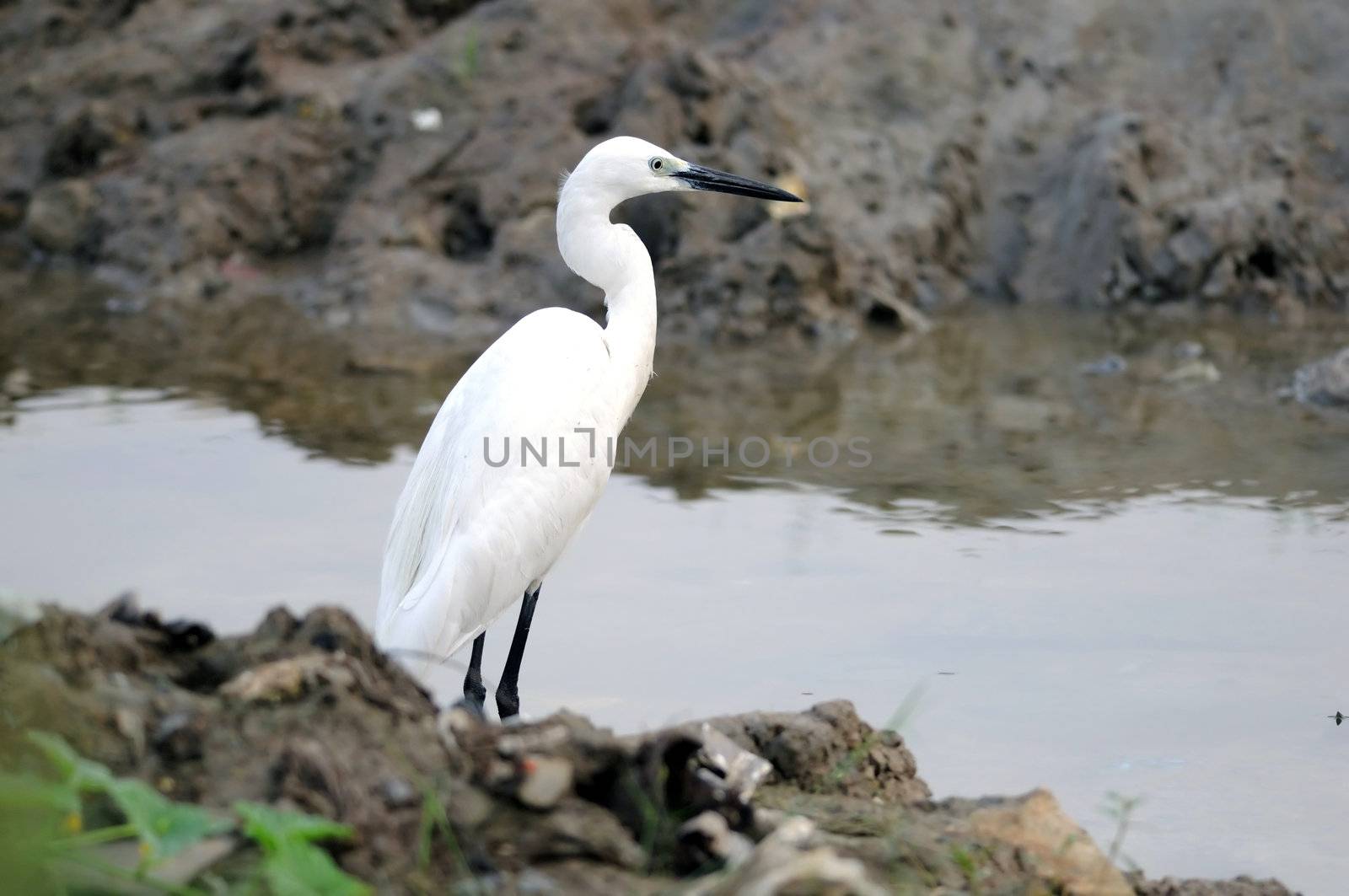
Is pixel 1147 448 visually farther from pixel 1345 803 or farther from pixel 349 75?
pixel 349 75

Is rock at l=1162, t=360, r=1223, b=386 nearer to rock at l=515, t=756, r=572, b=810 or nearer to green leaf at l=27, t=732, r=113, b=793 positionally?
rock at l=515, t=756, r=572, b=810

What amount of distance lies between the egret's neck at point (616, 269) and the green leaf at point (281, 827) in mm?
2296

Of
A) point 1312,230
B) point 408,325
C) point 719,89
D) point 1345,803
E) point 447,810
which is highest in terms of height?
point 719,89

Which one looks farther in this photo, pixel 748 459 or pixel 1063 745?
pixel 748 459

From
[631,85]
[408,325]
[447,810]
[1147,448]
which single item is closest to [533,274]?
[408,325]

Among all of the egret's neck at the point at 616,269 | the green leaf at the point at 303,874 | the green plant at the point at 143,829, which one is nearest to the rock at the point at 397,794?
A: the green plant at the point at 143,829

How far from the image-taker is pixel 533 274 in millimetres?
9039

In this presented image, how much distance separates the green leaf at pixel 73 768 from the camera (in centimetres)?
239

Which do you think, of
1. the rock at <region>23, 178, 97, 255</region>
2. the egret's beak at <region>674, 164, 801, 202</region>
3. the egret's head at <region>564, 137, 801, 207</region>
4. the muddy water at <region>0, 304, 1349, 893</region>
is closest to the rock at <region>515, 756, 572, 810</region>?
the muddy water at <region>0, 304, 1349, 893</region>

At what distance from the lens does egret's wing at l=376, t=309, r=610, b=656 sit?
4.07 m

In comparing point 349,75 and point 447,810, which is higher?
point 349,75

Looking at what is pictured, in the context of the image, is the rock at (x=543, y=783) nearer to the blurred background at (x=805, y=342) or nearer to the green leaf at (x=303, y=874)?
the green leaf at (x=303, y=874)

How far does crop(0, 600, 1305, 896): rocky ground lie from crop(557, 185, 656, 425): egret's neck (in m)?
1.71

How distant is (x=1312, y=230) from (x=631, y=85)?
394 cm
